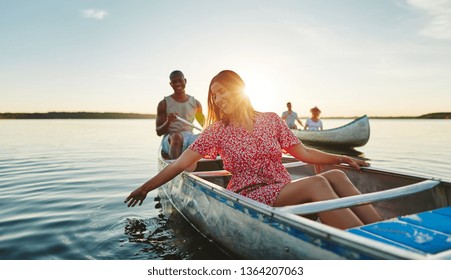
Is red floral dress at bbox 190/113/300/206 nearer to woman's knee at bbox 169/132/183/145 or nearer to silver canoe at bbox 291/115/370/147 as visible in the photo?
woman's knee at bbox 169/132/183/145

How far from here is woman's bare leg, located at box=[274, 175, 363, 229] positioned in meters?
2.44

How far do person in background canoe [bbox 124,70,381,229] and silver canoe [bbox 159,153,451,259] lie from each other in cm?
25

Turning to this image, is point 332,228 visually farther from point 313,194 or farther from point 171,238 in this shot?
point 171,238

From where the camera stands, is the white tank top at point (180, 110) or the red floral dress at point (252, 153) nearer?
the red floral dress at point (252, 153)

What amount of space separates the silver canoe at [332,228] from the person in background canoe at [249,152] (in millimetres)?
254

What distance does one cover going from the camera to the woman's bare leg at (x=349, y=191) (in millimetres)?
2541

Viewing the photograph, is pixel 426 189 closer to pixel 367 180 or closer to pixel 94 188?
pixel 367 180

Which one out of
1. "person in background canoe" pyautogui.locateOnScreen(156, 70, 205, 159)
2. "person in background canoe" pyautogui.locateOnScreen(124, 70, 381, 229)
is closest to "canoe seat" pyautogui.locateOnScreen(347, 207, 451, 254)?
"person in background canoe" pyautogui.locateOnScreen(124, 70, 381, 229)

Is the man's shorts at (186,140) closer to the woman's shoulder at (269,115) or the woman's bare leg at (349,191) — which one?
the woman's shoulder at (269,115)

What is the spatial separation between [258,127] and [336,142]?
1368cm

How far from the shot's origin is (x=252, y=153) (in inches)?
111

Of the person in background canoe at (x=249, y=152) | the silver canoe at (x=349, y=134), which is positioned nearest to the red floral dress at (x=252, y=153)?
the person in background canoe at (x=249, y=152)

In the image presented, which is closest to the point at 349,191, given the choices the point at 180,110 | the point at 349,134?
the point at 180,110

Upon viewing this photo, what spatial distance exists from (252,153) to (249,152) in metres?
0.03
